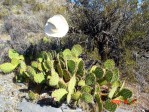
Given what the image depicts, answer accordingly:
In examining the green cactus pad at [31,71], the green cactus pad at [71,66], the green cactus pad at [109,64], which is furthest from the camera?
the green cactus pad at [109,64]

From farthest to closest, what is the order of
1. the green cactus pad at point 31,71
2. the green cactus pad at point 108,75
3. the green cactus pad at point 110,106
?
the green cactus pad at point 31,71
the green cactus pad at point 108,75
the green cactus pad at point 110,106

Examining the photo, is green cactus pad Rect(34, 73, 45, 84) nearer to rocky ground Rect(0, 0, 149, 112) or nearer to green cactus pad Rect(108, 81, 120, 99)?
rocky ground Rect(0, 0, 149, 112)

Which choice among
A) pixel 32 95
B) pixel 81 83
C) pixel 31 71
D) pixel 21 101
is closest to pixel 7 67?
pixel 31 71

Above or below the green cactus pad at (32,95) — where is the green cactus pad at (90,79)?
above

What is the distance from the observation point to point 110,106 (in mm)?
7031

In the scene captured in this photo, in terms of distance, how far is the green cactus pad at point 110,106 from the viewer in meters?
6.97

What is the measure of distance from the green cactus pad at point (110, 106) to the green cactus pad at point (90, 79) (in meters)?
0.52

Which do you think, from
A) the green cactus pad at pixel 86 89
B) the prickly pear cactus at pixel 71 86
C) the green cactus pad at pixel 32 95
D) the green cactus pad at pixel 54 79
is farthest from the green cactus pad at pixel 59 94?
the green cactus pad at pixel 32 95

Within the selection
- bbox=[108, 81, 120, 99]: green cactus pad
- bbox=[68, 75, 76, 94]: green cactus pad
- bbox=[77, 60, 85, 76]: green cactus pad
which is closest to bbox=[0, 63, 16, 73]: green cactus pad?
bbox=[77, 60, 85, 76]: green cactus pad

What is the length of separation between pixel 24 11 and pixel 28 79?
7.72 metres

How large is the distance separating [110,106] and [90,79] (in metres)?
0.71

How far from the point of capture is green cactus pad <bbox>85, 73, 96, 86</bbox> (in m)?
7.33

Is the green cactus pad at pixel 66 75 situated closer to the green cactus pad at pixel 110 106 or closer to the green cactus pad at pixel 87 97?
the green cactus pad at pixel 87 97

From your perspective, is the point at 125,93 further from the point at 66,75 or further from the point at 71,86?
the point at 66,75
